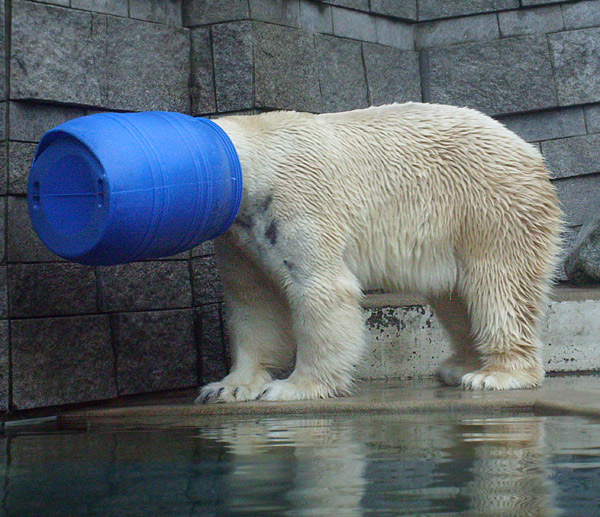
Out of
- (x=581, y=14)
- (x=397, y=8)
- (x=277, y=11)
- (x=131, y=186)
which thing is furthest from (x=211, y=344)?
(x=581, y=14)

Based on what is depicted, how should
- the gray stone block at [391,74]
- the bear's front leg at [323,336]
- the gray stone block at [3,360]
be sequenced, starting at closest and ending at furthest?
the bear's front leg at [323,336]
the gray stone block at [3,360]
the gray stone block at [391,74]

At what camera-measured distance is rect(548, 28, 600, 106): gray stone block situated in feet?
21.3

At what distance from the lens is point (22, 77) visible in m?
4.32

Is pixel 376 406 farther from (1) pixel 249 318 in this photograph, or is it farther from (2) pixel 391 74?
(2) pixel 391 74

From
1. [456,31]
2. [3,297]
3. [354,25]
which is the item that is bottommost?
[3,297]

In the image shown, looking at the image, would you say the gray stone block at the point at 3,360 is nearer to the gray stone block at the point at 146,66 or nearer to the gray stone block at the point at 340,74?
the gray stone block at the point at 146,66

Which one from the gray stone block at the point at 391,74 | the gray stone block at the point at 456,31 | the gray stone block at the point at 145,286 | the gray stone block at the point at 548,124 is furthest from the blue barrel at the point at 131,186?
the gray stone block at the point at 548,124

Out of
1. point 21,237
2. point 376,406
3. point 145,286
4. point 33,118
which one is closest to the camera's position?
point 376,406

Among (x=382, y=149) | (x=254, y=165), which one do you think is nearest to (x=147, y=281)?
(x=254, y=165)

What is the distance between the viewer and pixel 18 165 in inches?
170

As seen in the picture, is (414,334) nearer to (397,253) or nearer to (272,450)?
(397,253)

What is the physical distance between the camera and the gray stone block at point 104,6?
466cm

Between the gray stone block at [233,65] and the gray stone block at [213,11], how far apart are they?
→ 0.05 metres

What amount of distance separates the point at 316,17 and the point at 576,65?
1.92 meters
